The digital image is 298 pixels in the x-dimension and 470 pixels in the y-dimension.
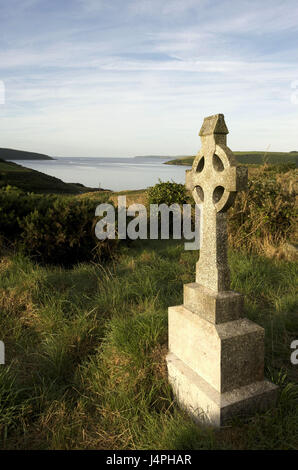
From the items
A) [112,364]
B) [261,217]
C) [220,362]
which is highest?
[261,217]

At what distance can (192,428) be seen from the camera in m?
2.18

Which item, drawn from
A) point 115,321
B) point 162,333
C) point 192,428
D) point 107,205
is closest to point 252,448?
point 192,428

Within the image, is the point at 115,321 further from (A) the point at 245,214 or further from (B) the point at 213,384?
(A) the point at 245,214

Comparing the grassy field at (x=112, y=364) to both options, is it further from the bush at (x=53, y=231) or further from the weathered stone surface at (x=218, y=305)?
the bush at (x=53, y=231)

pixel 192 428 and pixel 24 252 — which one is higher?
pixel 24 252

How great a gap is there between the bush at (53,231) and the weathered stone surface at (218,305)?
352cm

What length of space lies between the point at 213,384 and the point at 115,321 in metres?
1.20

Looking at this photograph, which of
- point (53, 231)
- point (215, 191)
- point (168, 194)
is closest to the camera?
point (215, 191)

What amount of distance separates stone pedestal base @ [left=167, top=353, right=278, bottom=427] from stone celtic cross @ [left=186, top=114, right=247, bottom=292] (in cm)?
69

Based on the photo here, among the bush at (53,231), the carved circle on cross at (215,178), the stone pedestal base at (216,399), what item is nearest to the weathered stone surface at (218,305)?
the stone pedestal base at (216,399)

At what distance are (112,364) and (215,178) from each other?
1765 mm

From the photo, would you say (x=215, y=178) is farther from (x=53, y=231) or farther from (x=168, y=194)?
(x=168, y=194)

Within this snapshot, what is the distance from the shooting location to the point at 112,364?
298 centimetres

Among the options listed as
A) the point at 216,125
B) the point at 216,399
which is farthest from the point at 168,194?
the point at 216,399
